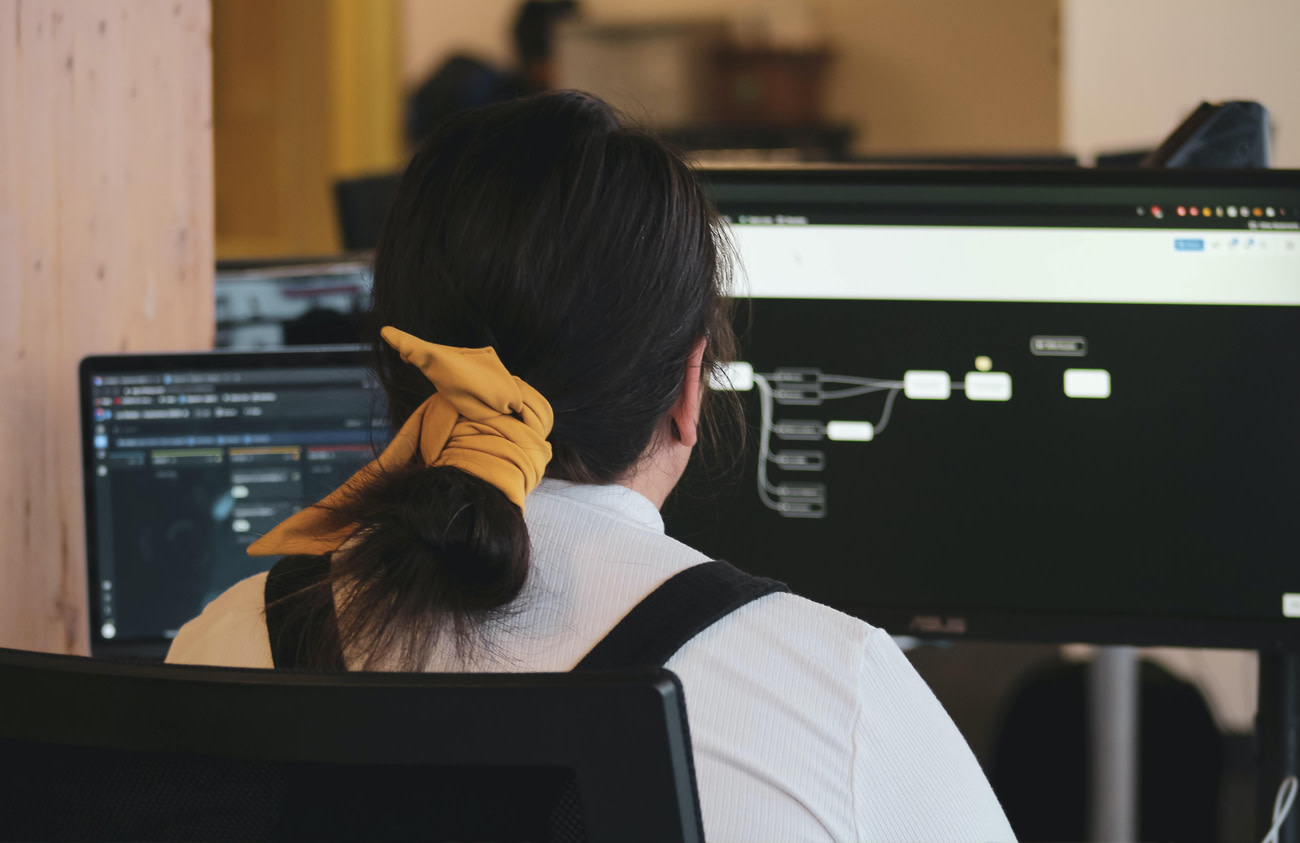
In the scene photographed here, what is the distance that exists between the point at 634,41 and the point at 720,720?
479 cm

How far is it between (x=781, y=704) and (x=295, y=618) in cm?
28

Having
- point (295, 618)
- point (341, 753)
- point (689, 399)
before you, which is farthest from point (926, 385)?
point (341, 753)

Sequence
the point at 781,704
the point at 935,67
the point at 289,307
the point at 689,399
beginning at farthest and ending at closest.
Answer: the point at 935,67, the point at 289,307, the point at 689,399, the point at 781,704

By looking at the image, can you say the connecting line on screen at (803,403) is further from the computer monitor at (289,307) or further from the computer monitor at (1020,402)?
the computer monitor at (289,307)

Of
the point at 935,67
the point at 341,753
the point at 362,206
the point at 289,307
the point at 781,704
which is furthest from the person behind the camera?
the point at 935,67

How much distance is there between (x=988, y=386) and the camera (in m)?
1.08

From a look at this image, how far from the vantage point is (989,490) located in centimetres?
109

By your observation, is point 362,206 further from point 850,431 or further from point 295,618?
point 295,618

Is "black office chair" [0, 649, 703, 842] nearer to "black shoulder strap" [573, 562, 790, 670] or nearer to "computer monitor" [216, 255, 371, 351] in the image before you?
"black shoulder strap" [573, 562, 790, 670]

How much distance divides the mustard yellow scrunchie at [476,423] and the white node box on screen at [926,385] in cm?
51

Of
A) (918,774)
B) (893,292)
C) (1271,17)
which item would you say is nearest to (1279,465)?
(893,292)

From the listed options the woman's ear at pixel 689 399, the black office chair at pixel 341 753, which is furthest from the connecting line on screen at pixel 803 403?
the black office chair at pixel 341 753

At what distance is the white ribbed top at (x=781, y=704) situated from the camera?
1.98 ft

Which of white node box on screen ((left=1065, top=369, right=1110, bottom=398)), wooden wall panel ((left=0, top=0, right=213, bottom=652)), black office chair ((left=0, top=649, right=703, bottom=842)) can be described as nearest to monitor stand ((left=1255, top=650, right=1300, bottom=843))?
white node box on screen ((left=1065, top=369, right=1110, bottom=398))
